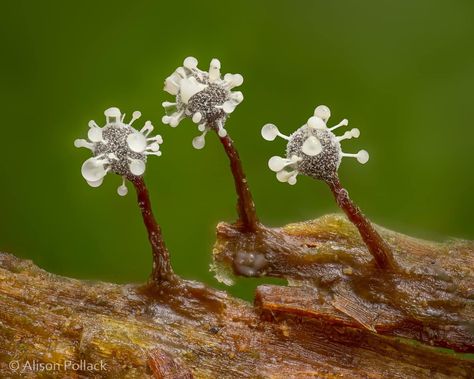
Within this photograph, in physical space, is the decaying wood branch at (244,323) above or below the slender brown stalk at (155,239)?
below

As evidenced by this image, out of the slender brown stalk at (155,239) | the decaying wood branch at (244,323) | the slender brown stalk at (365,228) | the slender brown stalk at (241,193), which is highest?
the slender brown stalk at (241,193)

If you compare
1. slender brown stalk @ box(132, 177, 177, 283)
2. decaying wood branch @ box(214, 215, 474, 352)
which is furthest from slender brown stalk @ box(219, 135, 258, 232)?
slender brown stalk @ box(132, 177, 177, 283)

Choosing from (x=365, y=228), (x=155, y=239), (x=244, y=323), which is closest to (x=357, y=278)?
(x=365, y=228)

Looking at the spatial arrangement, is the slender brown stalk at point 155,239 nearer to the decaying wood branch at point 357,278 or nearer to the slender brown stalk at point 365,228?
the decaying wood branch at point 357,278

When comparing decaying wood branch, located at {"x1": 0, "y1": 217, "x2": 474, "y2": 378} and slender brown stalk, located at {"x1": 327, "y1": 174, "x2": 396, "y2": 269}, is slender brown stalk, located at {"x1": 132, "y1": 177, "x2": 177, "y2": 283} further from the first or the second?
slender brown stalk, located at {"x1": 327, "y1": 174, "x2": 396, "y2": 269}

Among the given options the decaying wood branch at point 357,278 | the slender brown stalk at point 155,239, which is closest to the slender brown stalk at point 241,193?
the decaying wood branch at point 357,278
